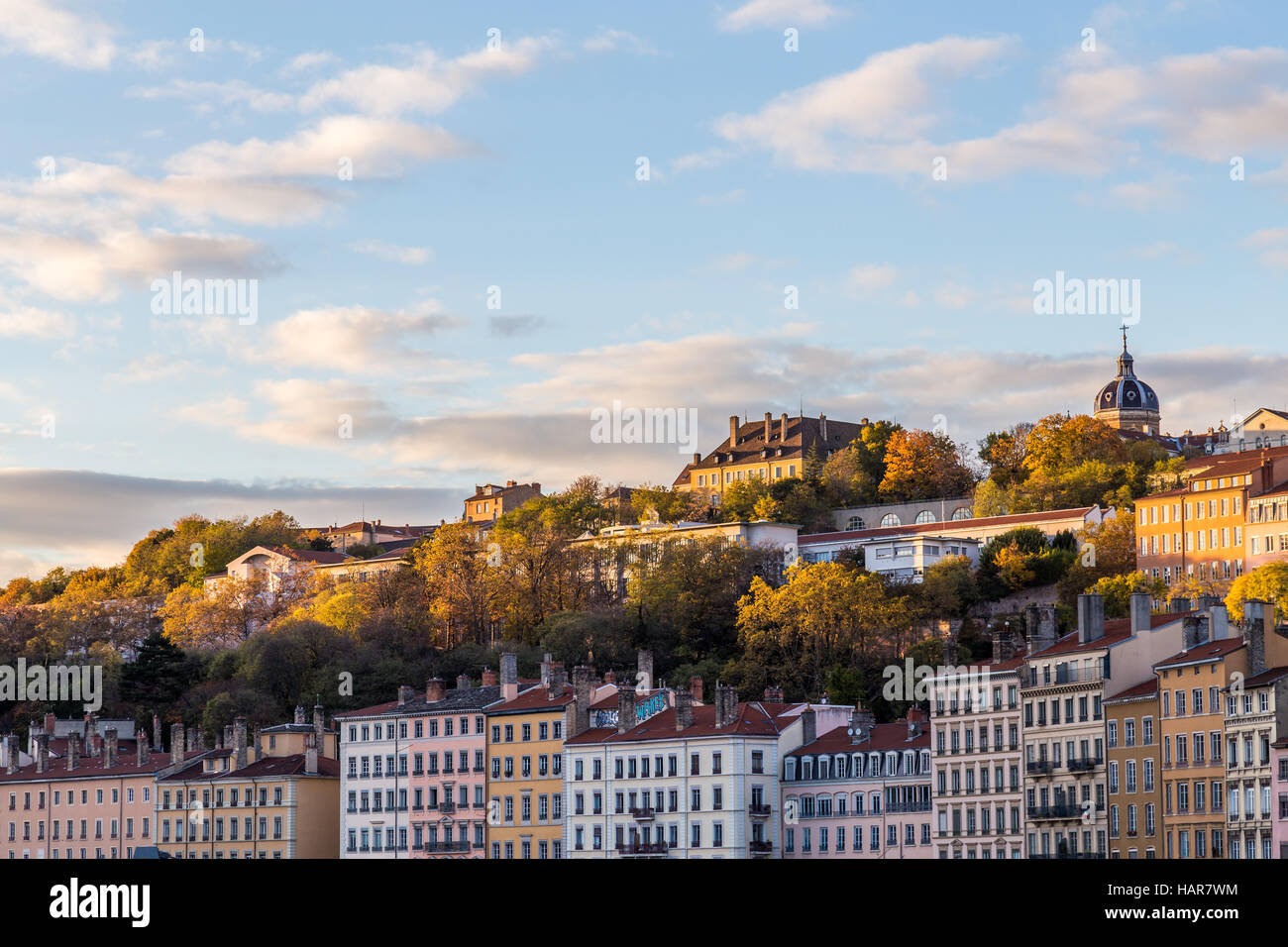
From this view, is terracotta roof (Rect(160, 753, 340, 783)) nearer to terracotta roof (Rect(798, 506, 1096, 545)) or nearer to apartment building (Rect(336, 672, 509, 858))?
apartment building (Rect(336, 672, 509, 858))

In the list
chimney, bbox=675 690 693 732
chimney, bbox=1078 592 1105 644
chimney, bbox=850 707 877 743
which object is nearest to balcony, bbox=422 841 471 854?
chimney, bbox=675 690 693 732

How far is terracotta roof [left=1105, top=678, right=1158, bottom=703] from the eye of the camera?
283ft

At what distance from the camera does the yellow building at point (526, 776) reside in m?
106

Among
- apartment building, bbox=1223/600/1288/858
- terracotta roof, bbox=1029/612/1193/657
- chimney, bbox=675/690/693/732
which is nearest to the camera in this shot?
apartment building, bbox=1223/600/1288/858

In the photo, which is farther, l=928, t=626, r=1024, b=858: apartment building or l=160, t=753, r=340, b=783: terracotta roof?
l=160, t=753, r=340, b=783: terracotta roof

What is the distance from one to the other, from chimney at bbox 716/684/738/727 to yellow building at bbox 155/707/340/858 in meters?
25.8

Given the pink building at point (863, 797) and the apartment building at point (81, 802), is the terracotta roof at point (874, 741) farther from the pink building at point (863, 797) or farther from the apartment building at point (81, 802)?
the apartment building at point (81, 802)

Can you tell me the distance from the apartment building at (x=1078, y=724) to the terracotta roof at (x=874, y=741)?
6330 millimetres

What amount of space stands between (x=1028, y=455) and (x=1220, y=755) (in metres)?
92.3

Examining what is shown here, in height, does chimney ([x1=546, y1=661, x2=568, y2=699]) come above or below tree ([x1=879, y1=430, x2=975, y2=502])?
below

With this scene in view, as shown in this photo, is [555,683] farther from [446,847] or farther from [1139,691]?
[1139,691]

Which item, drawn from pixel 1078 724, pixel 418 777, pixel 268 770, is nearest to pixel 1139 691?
pixel 1078 724

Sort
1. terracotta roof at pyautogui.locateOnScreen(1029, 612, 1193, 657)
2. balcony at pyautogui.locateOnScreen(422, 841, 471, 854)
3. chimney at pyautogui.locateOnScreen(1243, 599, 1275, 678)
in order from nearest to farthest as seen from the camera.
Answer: chimney at pyautogui.locateOnScreen(1243, 599, 1275, 678) → terracotta roof at pyautogui.locateOnScreen(1029, 612, 1193, 657) → balcony at pyautogui.locateOnScreen(422, 841, 471, 854)

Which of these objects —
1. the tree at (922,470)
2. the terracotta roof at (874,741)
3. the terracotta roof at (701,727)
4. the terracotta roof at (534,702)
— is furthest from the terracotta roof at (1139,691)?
the tree at (922,470)
